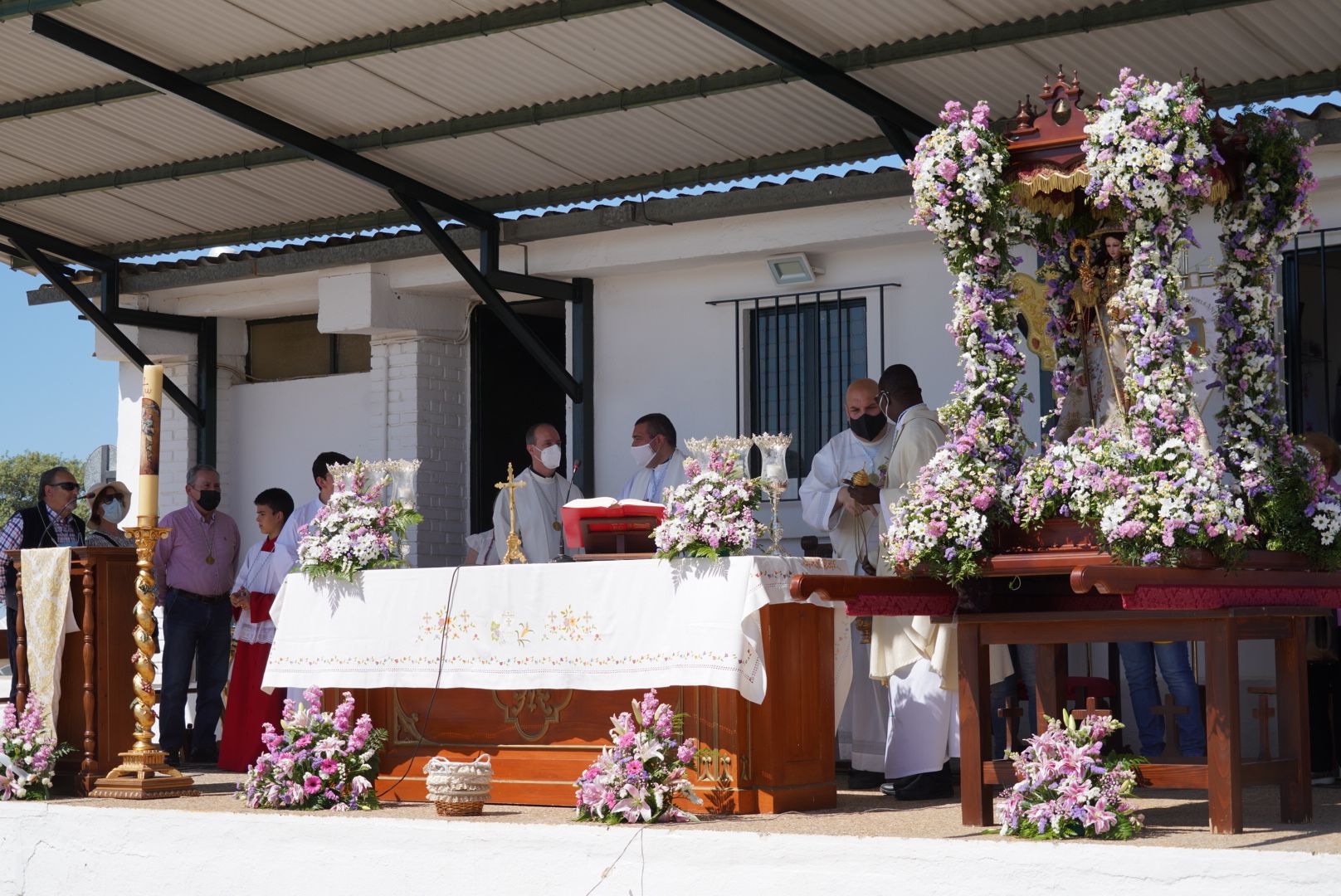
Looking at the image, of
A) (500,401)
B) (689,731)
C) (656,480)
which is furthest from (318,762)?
(500,401)

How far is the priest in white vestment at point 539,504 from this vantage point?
10.6 metres

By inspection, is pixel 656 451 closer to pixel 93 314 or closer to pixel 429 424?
pixel 429 424

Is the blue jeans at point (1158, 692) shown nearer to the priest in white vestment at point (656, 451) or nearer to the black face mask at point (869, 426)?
the black face mask at point (869, 426)

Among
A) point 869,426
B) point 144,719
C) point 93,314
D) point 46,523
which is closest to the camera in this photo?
point 144,719

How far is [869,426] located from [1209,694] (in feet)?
11.4

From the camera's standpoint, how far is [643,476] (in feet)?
34.9

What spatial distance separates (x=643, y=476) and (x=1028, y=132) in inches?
169

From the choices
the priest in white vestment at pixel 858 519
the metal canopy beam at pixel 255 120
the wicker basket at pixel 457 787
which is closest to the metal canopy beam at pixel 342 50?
the metal canopy beam at pixel 255 120

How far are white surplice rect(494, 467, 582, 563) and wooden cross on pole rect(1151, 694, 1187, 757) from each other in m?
3.95

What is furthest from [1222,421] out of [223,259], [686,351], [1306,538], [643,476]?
[223,259]

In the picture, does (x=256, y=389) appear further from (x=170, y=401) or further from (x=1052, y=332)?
(x=1052, y=332)

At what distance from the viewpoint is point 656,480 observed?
10.4 meters

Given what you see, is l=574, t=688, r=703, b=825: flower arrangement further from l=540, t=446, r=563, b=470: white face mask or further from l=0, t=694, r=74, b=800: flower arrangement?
l=540, t=446, r=563, b=470: white face mask

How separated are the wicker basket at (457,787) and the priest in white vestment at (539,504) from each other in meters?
2.96
